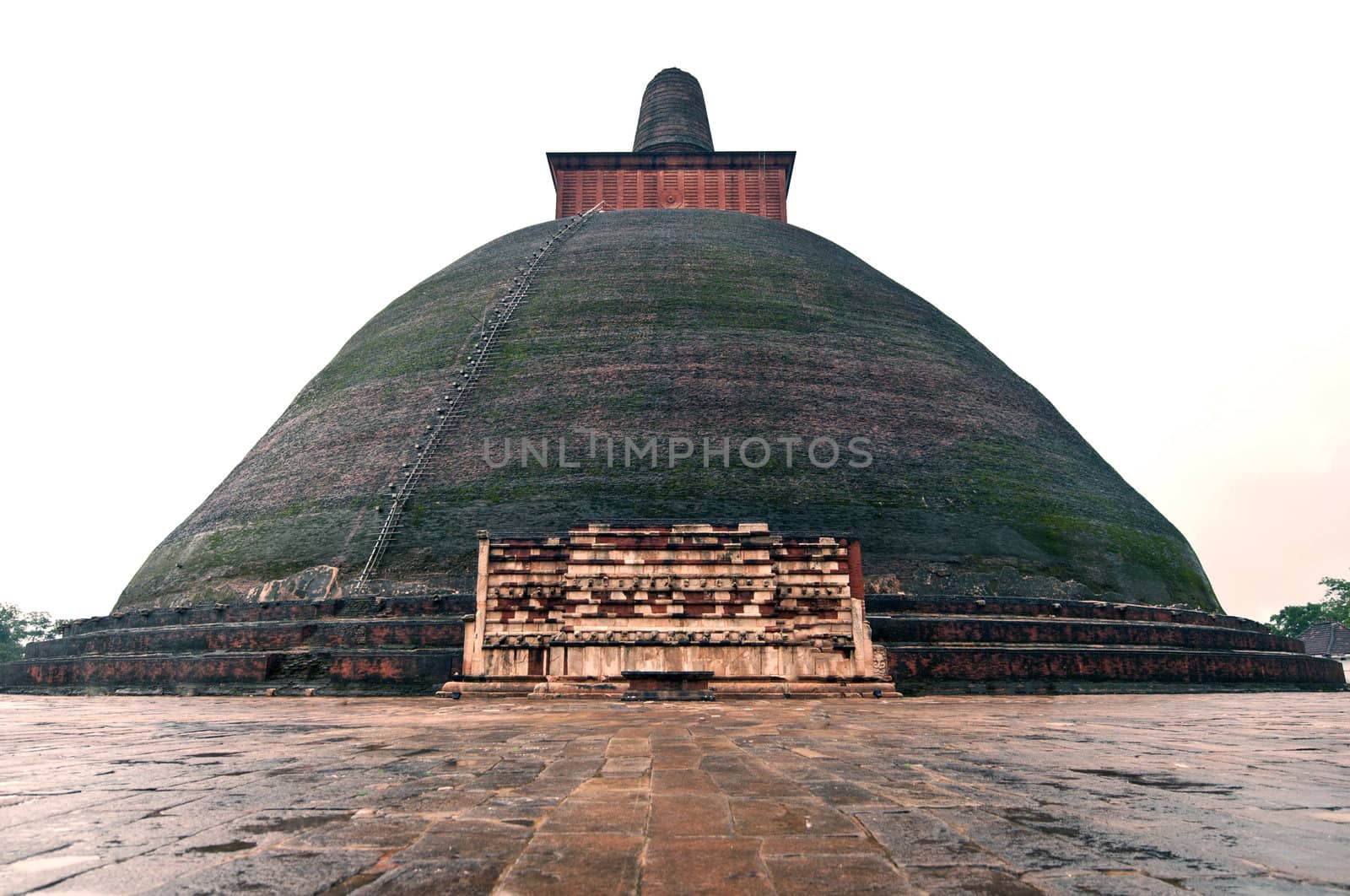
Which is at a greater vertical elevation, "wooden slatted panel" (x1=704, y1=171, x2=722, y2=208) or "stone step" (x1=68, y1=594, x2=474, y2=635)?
"wooden slatted panel" (x1=704, y1=171, x2=722, y2=208)

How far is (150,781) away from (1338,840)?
433cm

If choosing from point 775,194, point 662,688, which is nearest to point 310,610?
point 662,688

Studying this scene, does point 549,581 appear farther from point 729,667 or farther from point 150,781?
point 150,781

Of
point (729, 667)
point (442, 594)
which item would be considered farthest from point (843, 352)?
point (442, 594)

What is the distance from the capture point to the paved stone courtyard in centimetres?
202

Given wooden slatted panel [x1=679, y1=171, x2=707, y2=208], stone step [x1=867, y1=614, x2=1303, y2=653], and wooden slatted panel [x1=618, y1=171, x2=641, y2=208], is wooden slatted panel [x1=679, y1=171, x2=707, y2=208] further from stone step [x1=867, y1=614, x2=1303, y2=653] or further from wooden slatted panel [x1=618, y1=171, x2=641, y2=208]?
stone step [x1=867, y1=614, x2=1303, y2=653]

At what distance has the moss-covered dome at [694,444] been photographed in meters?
14.4

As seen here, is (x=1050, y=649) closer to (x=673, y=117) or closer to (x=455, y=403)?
(x=455, y=403)

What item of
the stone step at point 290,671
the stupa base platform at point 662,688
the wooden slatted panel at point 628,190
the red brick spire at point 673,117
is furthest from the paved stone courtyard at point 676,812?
the red brick spire at point 673,117

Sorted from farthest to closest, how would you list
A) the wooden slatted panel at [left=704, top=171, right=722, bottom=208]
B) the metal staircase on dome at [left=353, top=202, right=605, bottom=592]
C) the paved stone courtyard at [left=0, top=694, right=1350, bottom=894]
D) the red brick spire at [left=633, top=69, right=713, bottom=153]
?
the red brick spire at [left=633, top=69, right=713, bottom=153], the wooden slatted panel at [left=704, top=171, right=722, bottom=208], the metal staircase on dome at [left=353, top=202, right=605, bottom=592], the paved stone courtyard at [left=0, top=694, right=1350, bottom=894]

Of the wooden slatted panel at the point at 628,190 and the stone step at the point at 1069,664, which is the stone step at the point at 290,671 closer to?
the stone step at the point at 1069,664

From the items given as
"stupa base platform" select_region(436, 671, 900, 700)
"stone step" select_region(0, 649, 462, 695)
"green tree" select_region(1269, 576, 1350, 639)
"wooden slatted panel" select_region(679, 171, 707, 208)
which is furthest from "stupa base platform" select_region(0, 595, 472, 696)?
"green tree" select_region(1269, 576, 1350, 639)

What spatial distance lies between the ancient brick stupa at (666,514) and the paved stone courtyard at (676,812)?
21.3 ft

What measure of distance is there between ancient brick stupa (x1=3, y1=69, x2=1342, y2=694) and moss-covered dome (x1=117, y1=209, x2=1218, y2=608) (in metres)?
0.07
